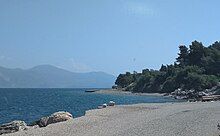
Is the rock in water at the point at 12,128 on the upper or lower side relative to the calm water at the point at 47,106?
lower

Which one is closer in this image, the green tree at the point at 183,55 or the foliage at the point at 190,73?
the foliage at the point at 190,73

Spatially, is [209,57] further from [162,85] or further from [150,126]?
[150,126]

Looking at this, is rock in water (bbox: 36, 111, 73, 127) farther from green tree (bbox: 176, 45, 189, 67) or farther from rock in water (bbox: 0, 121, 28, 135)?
green tree (bbox: 176, 45, 189, 67)

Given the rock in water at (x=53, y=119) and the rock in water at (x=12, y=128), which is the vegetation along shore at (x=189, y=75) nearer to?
the rock in water at (x=53, y=119)

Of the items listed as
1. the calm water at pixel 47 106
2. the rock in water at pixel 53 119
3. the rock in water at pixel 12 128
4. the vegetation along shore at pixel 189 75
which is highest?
the vegetation along shore at pixel 189 75

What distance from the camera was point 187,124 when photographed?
98.1 ft

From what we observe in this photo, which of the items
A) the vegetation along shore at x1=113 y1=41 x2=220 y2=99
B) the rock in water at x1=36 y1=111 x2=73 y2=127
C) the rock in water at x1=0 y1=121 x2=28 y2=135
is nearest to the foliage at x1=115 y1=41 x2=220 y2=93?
the vegetation along shore at x1=113 y1=41 x2=220 y2=99

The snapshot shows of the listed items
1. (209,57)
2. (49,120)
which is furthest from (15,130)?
(209,57)

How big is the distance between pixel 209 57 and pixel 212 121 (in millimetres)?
106233

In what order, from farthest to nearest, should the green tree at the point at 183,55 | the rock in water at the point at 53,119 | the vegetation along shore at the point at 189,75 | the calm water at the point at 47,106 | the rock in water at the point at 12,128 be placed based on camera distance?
the green tree at the point at 183,55, the vegetation along shore at the point at 189,75, the calm water at the point at 47,106, the rock in water at the point at 53,119, the rock in water at the point at 12,128

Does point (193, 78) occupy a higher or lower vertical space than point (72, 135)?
higher

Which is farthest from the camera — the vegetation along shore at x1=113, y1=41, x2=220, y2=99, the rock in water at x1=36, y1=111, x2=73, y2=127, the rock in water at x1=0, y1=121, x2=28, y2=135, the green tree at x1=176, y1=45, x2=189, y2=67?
the green tree at x1=176, y1=45, x2=189, y2=67

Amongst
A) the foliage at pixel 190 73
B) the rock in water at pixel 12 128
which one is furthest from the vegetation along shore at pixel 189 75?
the rock in water at pixel 12 128

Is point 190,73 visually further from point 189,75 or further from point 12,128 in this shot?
point 12,128
